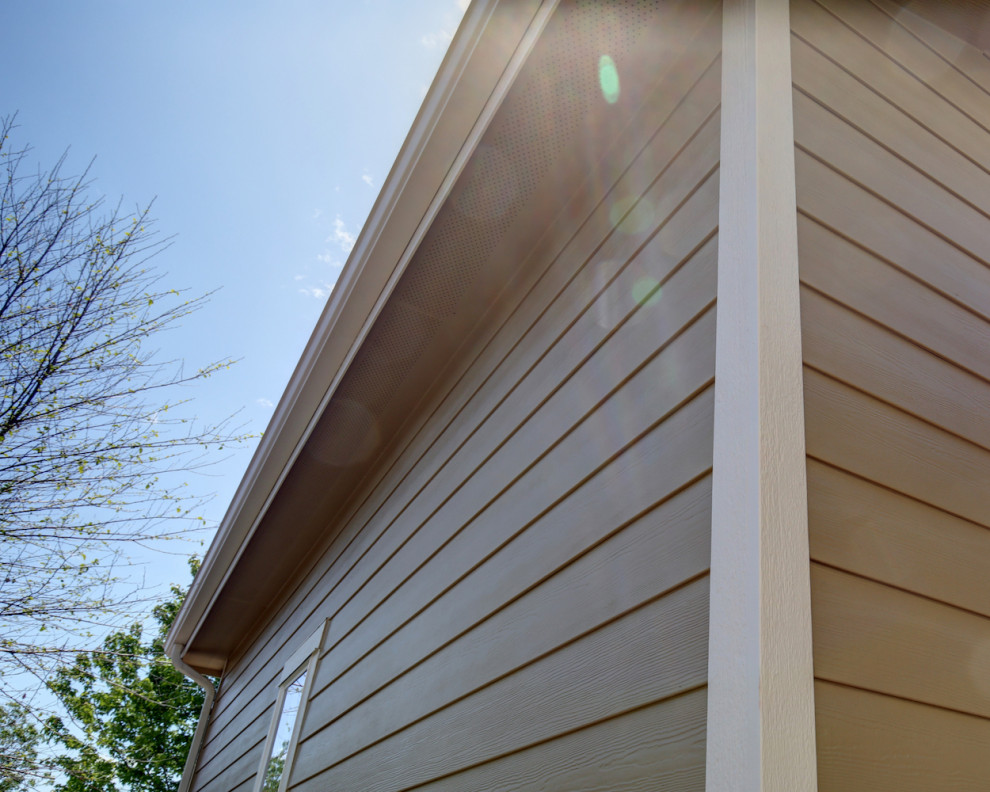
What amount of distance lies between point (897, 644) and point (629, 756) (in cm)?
50

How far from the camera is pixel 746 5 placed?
1.94m

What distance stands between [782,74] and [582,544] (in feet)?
3.91

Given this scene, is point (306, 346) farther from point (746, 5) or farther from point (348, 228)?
point (746, 5)

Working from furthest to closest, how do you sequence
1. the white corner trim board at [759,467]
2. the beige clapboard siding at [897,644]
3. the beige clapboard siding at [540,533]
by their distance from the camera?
Result: the beige clapboard siding at [540,533] → the beige clapboard siding at [897,644] → the white corner trim board at [759,467]

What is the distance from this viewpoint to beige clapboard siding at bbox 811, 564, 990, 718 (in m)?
1.22

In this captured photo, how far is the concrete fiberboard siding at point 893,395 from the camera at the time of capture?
4.04 feet

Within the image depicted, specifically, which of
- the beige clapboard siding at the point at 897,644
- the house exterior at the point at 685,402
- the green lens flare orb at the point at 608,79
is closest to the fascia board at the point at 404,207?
the house exterior at the point at 685,402

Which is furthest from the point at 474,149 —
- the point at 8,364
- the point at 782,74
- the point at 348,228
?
the point at 8,364

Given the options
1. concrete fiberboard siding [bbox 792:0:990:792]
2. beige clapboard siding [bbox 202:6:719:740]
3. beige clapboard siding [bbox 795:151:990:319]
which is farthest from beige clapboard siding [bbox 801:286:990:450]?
beige clapboard siding [bbox 202:6:719:740]

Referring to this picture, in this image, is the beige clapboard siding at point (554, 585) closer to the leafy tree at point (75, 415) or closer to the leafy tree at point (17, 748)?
the leafy tree at point (75, 415)

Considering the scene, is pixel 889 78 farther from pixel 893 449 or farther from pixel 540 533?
pixel 540 533

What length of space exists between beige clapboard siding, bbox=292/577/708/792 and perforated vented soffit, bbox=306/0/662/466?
60.4 inches

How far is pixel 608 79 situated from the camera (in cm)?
227

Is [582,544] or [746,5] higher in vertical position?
[746,5]
